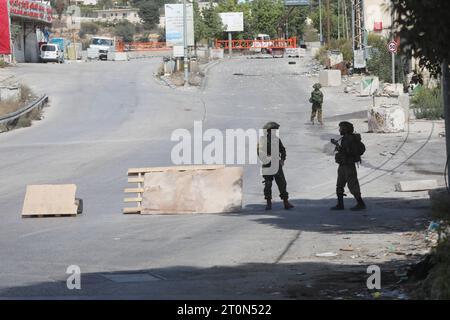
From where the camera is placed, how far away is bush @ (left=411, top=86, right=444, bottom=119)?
36.3 metres

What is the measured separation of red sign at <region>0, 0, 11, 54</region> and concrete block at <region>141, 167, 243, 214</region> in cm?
5428

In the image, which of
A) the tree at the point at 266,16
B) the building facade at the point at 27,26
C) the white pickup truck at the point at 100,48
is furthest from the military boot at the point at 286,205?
the tree at the point at 266,16

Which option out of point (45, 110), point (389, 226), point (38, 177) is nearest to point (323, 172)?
point (38, 177)

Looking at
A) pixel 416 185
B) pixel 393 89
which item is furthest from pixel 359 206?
pixel 393 89

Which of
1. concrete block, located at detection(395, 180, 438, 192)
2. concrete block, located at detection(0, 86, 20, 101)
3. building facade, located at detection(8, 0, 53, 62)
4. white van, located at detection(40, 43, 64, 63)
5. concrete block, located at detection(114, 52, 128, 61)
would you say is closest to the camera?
concrete block, located at detection(395, 180, 438, 192)

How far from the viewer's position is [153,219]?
1742cm

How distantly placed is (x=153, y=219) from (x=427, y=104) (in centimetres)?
2305

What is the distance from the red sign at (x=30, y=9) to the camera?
75925 mm

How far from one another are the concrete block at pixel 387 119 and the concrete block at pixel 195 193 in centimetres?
1517

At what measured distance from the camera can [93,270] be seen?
11312 millimetres

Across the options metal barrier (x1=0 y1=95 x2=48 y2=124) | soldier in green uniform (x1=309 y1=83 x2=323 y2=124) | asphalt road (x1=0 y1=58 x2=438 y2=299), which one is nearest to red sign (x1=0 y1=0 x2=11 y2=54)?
asphalt road (x1=0 y1=58 x2=438 y2=299)

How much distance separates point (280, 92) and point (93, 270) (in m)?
40.8

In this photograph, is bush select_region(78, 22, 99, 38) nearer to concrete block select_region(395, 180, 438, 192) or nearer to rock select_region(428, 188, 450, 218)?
concrete block select_region(395, 180, 438, 192)
